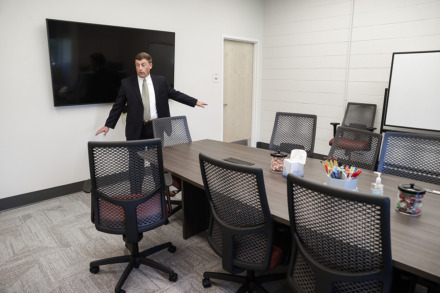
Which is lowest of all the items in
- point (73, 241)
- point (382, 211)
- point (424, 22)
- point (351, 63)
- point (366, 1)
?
point (73, 241)

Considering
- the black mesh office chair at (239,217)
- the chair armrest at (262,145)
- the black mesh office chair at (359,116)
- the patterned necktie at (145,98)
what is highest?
the patterned necktie at (145,98)

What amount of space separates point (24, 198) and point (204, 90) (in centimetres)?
279

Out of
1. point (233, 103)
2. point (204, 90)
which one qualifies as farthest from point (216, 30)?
point (233, 103)

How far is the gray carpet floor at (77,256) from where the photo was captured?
2037 mm

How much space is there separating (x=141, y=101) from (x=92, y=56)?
0.81 meters

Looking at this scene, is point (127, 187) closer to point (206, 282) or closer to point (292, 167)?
point (206, 282)

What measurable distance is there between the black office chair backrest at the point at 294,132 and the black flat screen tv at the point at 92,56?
6.25ft

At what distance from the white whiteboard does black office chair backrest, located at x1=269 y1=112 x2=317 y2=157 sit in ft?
6.01

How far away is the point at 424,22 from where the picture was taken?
12.1ft

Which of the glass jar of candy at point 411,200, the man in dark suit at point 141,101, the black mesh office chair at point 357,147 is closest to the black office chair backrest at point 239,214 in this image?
the glass jar of candy at point 411,200

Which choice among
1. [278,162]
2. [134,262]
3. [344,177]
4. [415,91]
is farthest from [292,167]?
[415,91]

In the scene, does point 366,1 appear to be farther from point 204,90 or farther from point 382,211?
point 382,211

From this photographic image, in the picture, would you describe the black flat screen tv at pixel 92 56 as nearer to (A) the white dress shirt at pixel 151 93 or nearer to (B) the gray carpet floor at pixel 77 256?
(A) the white dress shirt at pixel 151 93

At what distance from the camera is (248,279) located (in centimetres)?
190
